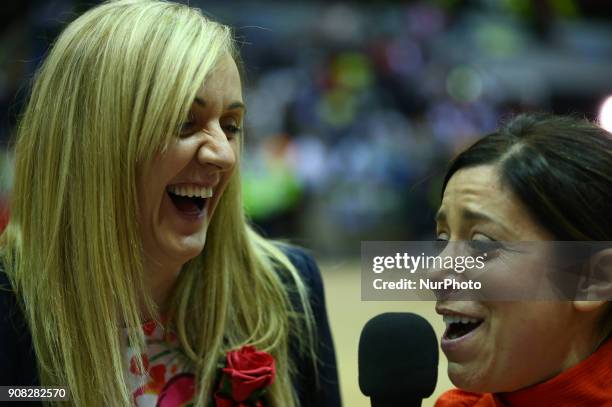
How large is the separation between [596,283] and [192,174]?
2.19 ft

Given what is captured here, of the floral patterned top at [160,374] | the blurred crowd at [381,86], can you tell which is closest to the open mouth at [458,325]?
the floral patterned top at [160,374]

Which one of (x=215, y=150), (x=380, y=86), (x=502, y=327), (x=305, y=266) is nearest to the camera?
(x=502, y=327)

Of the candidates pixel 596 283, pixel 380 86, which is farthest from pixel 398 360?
pixel 380 86

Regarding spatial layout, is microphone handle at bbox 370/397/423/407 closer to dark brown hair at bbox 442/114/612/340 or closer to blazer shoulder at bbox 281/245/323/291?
dark brown hair at bbox 442/114/612/340

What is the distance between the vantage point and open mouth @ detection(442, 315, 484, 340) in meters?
1.31

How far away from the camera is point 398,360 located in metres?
1.32

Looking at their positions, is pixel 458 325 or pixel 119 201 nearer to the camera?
pixel 458 325

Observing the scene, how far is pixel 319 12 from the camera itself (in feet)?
37.8

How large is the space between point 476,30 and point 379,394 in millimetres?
11814

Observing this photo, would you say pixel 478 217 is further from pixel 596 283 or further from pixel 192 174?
pixel 192 174

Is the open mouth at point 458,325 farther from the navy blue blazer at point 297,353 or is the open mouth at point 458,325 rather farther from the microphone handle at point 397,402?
the navy blue blazer at point 297,353

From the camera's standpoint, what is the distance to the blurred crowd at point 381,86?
9.07m

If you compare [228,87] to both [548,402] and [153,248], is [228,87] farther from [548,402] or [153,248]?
[548,402]

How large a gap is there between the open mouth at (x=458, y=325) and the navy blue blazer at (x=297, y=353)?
0.44 metres
